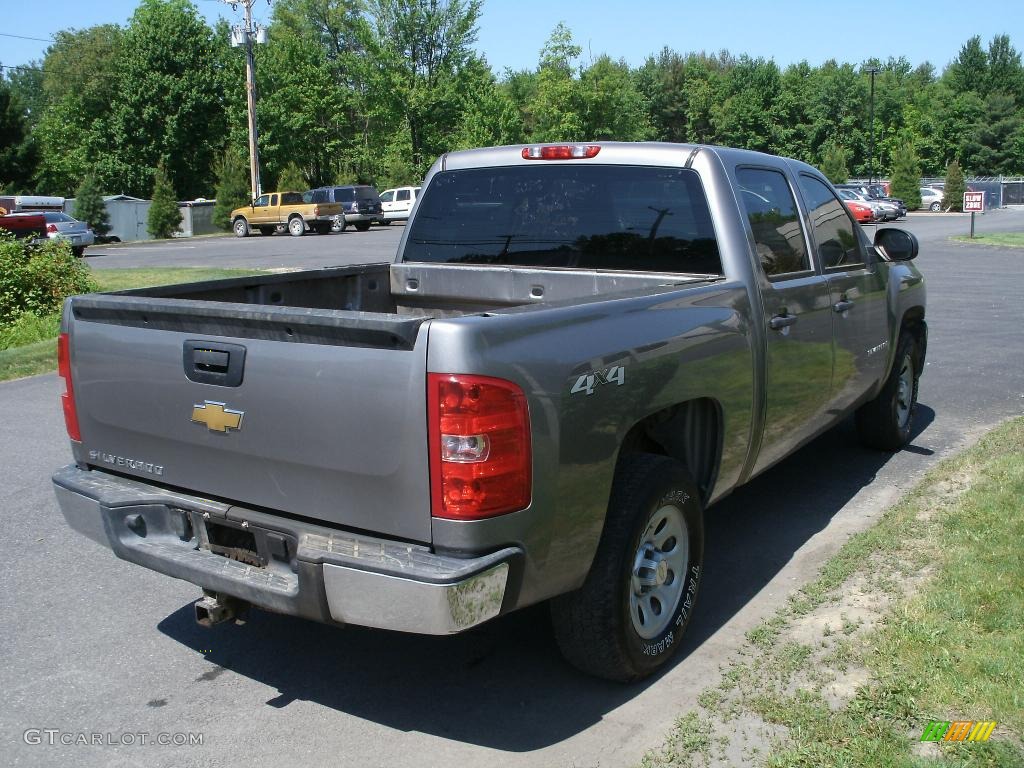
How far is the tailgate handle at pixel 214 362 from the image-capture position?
330cm

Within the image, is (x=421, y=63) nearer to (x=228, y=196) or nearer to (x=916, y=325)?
(x=228, y=196)

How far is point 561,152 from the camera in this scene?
4.88 meters

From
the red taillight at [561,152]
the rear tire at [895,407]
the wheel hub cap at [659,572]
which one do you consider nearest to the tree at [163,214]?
the rear tire at [895,407]

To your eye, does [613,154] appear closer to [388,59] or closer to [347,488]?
[347,488]

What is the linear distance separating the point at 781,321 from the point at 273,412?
2477 millimetres

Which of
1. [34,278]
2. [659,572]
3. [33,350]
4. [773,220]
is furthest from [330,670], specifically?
[34,278]

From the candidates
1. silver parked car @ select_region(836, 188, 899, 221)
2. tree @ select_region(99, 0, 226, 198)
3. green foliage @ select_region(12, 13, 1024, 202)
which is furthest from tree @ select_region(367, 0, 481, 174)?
silver parked car @ select_region(836, 188, 899, 221)

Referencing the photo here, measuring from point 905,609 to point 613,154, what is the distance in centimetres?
242

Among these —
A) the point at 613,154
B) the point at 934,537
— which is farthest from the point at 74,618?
the point at 934,537

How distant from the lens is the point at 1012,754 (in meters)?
3.15

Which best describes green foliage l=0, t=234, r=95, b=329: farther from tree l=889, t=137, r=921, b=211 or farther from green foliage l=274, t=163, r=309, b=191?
tree l=889, t=137, r=921, b=211

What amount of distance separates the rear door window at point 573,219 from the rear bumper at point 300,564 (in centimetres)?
206

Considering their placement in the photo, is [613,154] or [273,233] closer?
[613,154]

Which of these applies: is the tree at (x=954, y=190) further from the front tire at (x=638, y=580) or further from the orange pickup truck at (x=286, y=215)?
the front tire at (x=638, y=580)
